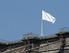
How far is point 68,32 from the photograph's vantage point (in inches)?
1815

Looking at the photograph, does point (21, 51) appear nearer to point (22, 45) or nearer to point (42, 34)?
point (22, 45)

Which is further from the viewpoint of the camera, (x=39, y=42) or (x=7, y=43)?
(x=7, y=43)

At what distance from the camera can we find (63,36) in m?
47.3

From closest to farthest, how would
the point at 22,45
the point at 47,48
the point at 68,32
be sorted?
1. the point at 68,32
2. the point at 47,48
3. the point at 22,45

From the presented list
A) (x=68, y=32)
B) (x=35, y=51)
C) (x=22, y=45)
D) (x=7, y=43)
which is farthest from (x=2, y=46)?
(x=68, y=32)

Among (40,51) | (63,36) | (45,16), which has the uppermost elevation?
(45,16)

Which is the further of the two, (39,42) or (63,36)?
(39,42)

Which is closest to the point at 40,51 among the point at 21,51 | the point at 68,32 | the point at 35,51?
the point at 35,51

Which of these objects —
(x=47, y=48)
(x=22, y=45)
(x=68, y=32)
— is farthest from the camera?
(x=22, y=45)

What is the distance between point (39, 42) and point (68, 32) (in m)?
7.81

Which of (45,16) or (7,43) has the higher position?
(45,16)

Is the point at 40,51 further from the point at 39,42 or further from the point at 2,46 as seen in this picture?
the point at 2,46

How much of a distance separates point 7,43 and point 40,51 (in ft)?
31.1

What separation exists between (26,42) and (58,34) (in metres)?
7.93
